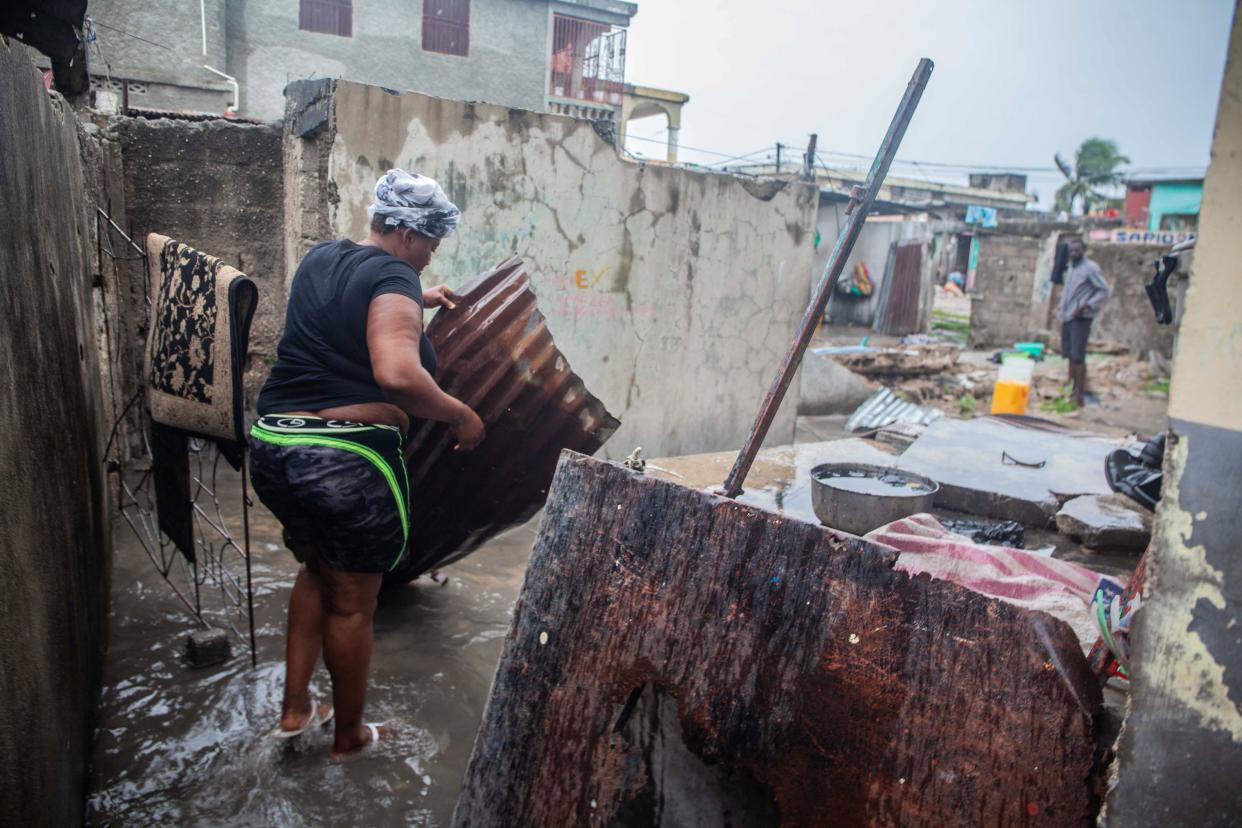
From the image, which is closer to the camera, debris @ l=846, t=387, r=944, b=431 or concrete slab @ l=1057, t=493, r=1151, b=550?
concrete slab @ l=1057, t=493, r=1151, b=550

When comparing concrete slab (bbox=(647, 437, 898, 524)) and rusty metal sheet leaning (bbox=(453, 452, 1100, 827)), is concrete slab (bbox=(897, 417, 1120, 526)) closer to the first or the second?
concrete slab (bbox=(647, 437, 898, 524))

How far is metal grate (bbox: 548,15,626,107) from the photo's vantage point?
21.4 meters

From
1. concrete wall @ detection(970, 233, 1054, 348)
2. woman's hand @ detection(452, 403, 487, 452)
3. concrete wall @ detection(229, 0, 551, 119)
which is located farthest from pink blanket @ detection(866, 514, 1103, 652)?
concrete wall @ detection(229, 0, 551, 119)

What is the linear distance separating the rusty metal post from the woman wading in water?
907 mm

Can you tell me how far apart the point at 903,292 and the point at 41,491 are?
16952 mm

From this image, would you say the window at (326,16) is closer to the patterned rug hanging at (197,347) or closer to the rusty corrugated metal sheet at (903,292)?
the rusty corrugated metal sheet at (903,292)

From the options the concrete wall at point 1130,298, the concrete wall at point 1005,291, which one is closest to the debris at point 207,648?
the concrete wall at point 1130,298

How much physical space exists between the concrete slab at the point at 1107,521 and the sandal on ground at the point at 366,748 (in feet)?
9.65

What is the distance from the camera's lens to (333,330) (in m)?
2.33

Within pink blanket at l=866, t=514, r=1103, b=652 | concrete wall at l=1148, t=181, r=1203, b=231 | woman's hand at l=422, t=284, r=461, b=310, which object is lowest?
pink blanket at l=866, t=514, r=1103, b=652

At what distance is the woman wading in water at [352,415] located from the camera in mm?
2297

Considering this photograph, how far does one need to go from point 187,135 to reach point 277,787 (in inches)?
154

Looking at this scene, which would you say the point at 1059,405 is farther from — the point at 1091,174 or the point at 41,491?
the point at 1091,174

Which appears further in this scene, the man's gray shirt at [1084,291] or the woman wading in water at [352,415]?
the man's gray shirt at [1084,291]
